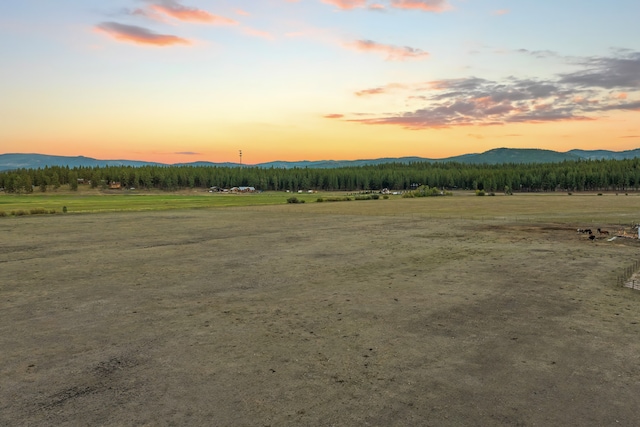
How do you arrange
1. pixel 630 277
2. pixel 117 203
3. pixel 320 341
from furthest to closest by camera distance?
pixel 117 203 < pixel 630 277 < pixel 320 341

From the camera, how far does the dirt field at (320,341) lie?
30.7 ft

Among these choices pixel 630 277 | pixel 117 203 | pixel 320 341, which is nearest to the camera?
pixel 320 341

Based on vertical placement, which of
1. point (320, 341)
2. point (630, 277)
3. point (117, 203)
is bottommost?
point (630, 277)

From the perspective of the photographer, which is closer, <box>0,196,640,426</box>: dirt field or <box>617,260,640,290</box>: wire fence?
<box>0,196,640,426</box>: dirt field

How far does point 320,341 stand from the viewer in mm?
13445

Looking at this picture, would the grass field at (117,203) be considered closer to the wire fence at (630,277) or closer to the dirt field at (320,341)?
the dirt field at (320,341)

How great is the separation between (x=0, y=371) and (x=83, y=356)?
1.88 metres

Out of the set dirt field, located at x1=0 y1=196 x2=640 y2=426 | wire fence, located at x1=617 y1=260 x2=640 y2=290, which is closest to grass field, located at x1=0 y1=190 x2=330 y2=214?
dirt field, located at x1=0 y1=196 x2=640 y2=426

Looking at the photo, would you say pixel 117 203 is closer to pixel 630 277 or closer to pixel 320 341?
pixel 320 341

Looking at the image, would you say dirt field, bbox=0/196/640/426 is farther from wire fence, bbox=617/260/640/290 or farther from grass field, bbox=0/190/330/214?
grass field, bbox=0/190/330/214

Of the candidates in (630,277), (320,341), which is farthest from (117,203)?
(630,277)

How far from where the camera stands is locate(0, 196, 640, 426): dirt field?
9.34 m

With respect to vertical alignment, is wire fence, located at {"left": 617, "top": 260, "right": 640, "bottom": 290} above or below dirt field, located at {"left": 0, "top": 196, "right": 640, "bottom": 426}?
below

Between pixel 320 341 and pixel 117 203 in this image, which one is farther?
pixel 117 203
